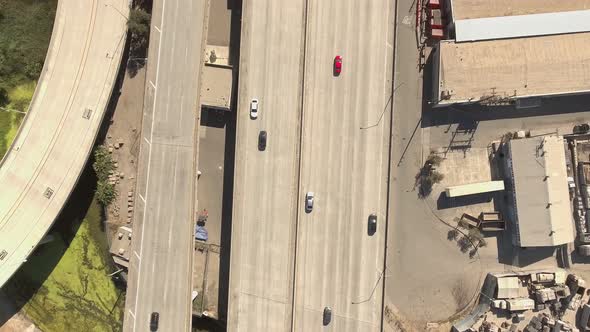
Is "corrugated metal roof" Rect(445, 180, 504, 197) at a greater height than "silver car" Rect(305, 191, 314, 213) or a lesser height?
greater

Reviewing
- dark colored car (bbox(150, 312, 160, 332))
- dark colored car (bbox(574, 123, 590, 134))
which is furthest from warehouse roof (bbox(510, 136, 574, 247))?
dark colored car (bbox(150, 312, 160, 332))

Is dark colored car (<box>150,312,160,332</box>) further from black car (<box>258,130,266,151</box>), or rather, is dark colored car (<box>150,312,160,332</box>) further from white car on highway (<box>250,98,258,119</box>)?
white car on highway (<box>250,98,258,119</box>)

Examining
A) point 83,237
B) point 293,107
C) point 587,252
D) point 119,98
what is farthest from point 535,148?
point 83,237

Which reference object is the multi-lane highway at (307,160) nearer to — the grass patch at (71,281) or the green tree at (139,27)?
the green tree at (139,27)

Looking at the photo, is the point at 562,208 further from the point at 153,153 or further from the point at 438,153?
the point at 153,153

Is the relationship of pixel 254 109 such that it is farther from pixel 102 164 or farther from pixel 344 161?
pixel 102 164

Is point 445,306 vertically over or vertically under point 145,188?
under

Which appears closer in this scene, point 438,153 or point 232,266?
point 232,266

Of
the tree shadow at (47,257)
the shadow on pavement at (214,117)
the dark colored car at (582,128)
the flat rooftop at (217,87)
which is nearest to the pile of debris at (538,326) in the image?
the dark colored car at (582,128)
